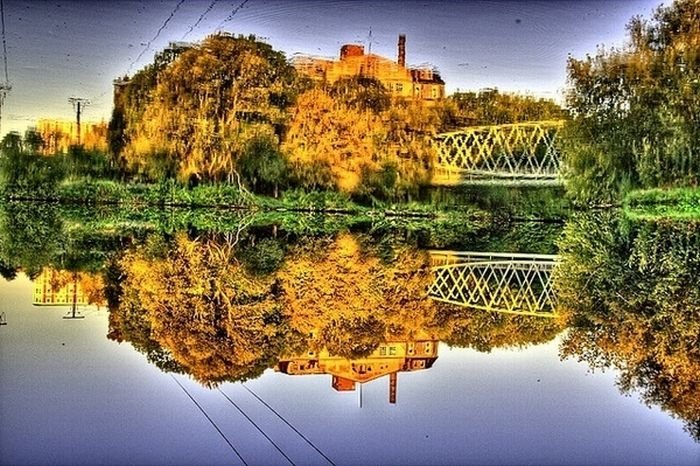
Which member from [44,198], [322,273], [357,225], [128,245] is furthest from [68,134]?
[322,273]

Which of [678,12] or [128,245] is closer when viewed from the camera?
[128,245]

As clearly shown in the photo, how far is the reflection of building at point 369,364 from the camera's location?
2.15m

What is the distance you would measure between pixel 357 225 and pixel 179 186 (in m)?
3.22

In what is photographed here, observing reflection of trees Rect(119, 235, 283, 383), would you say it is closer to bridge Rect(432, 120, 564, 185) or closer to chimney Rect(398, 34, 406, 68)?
chimney Rect(398, 34, 406, 68)

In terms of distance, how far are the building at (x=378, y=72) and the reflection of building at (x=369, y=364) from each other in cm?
678

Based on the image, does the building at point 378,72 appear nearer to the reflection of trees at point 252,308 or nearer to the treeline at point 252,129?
the treeline at point 252,129

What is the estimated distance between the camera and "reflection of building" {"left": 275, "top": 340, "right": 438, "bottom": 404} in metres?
2.15

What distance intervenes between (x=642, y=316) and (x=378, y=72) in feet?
24.3

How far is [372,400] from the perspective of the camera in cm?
204

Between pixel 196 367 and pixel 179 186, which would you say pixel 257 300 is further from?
pixel 179 186

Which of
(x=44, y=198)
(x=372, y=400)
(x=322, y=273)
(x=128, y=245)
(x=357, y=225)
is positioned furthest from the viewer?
(x=44, y=198)

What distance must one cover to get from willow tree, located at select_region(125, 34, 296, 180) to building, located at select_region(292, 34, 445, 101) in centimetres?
35

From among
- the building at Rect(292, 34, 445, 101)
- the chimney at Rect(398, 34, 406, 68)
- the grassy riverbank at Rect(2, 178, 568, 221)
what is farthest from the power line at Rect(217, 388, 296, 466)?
the grassy riverbank at Rect(2, 178, 568, 221)

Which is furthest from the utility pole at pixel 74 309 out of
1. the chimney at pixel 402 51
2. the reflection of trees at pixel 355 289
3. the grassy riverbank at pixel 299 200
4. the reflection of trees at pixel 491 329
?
the grassy riverbank at pixel 299 200
